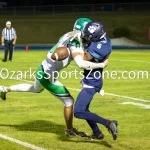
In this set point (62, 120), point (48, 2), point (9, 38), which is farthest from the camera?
point (48, 2)

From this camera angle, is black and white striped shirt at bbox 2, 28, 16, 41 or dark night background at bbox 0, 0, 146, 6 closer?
black and white striped shirt at bbox 2, 28, 16, 41

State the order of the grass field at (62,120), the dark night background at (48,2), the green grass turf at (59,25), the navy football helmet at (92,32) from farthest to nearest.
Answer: the dark night background at (48,2) → the green grass turf at (59,25) → the grass field at (62,120) → the navy football helmet at (92,32)

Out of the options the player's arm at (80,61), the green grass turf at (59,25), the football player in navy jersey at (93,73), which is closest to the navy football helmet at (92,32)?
the football player in navy jersey at (93,73)

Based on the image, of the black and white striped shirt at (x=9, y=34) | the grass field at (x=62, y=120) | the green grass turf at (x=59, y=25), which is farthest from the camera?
the green grass turf at (x=59, y=25)

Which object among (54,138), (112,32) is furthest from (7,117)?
(112,32)

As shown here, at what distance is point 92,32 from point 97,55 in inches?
12.4

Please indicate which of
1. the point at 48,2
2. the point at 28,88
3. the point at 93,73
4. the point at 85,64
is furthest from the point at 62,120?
the point at 48,2

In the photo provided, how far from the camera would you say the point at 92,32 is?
21.2 ft

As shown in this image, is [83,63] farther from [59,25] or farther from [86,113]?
[59,25]

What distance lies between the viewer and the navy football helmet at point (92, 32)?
6480 mm

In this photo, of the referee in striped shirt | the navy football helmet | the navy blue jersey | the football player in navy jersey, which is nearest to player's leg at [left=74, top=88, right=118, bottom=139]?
the football player in navy jersey

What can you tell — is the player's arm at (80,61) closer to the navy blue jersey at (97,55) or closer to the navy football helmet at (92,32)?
the navy blue jersey at (97,55)

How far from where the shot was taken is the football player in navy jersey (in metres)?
6.49

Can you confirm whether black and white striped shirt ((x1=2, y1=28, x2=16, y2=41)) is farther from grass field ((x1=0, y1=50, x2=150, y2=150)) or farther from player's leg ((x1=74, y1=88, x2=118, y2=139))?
player's leg ((x1=74, y1=88, x2=118, y2=139))
